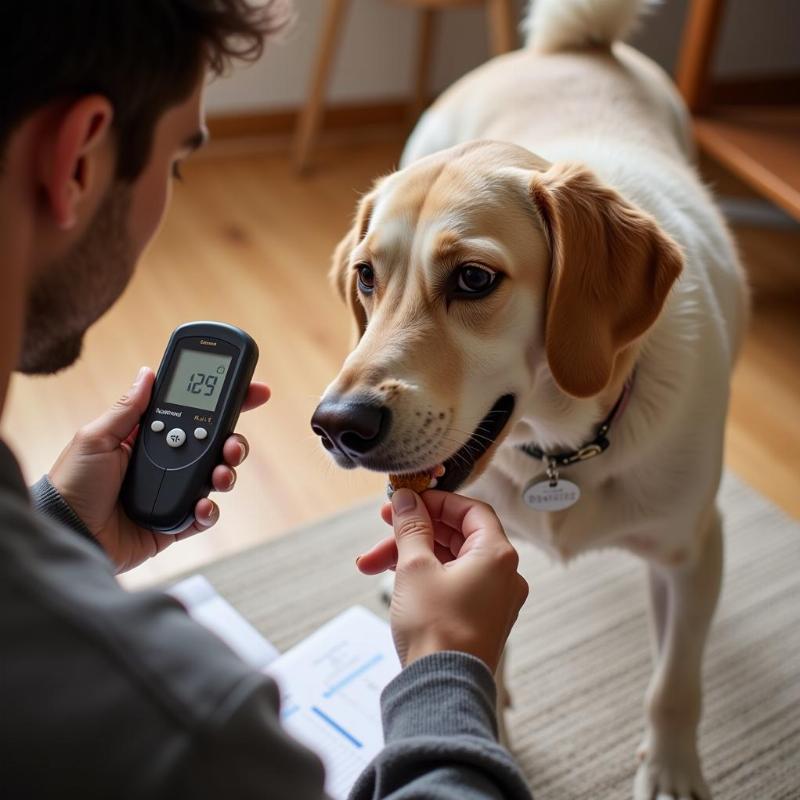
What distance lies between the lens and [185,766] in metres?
0.60

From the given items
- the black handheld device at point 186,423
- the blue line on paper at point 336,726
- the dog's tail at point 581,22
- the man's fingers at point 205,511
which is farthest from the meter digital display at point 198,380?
the dog's tail at point 581,22

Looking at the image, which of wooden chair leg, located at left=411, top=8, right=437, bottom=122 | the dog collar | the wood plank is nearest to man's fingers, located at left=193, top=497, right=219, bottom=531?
the dog collar

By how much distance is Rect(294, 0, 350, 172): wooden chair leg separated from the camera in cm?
312

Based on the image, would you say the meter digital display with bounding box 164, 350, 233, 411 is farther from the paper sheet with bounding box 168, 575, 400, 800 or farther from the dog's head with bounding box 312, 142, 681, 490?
the paper sheet with bounding box 168, 575, 400, 800

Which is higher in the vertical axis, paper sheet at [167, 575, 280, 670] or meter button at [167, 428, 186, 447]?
meter button at [167, 428, 186, 447]

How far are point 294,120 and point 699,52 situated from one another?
158 cm

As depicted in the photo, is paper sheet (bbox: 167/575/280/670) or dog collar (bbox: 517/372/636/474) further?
paper sheet (bbox: 167/575/280/670)

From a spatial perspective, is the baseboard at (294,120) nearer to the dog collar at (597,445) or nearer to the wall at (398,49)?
the wall at (398,49)

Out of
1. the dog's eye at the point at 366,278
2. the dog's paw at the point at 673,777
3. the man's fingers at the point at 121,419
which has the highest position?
the dog's eye at the point at 366,278

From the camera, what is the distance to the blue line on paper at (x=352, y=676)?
63.2 inches

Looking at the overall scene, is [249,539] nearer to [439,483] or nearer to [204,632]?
[439,483]

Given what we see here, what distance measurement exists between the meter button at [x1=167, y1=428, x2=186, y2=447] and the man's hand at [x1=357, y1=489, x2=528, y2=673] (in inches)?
13.2

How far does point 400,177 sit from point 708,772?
1089mm

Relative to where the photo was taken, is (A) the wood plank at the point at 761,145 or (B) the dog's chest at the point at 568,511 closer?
(B) the dog's chest at the point at 568,511
